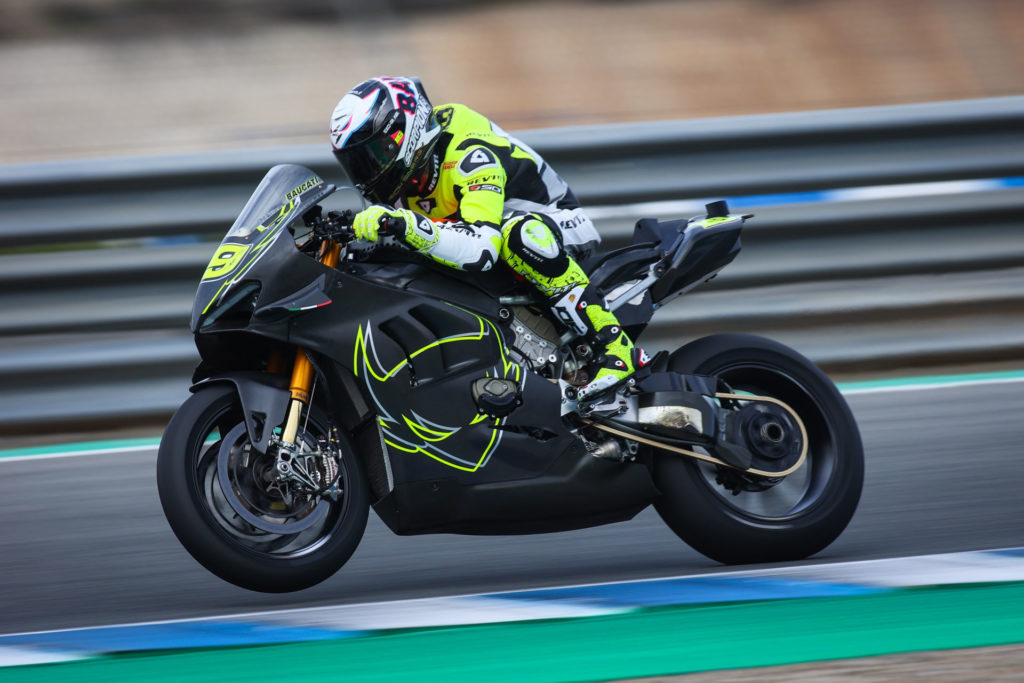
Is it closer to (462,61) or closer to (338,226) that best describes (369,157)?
(338,226)

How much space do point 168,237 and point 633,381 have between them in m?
3.04

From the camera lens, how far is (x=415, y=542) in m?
4.66

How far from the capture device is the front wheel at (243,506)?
3.63 meters

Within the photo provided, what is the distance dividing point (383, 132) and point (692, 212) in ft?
9.81

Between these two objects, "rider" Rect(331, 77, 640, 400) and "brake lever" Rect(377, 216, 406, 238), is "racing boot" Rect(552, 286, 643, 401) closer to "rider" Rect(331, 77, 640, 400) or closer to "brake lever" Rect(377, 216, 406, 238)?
"rider" Rect(331, 77, 640, 400)

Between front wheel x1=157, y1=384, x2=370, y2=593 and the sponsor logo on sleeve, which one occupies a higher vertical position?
the sponsor logo on sleeve

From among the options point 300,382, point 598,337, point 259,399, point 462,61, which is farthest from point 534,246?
point 462,61

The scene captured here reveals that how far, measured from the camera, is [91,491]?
17.9 ft

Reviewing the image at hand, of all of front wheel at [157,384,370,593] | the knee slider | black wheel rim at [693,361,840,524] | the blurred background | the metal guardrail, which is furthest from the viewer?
the blurred background

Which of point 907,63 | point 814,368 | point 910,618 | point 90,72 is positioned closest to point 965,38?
point 907,63

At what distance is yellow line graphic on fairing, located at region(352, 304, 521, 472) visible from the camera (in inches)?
154

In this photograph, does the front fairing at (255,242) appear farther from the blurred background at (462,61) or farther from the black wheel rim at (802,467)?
the blurred background at (462,61)

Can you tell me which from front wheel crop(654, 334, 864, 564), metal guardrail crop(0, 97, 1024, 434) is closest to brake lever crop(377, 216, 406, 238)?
front wheel crop(654, 334, 864, 564)

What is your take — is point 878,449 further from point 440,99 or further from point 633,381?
point 440,99
